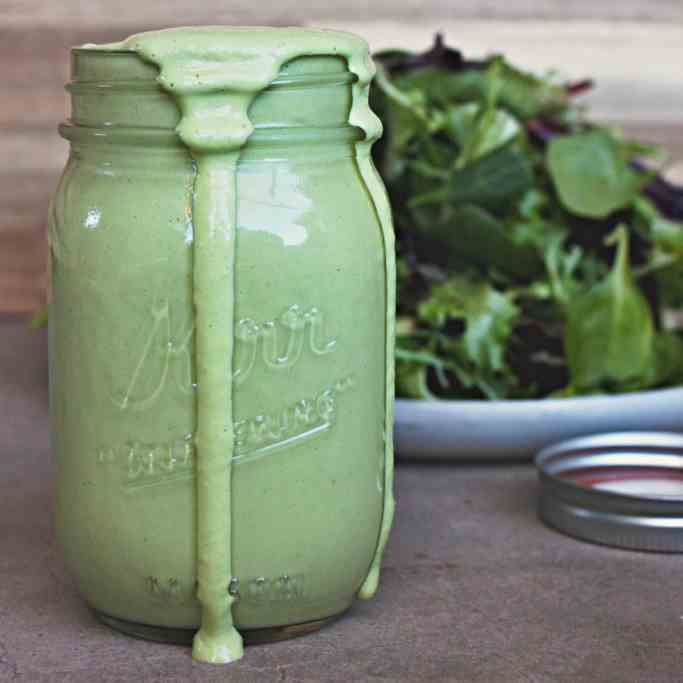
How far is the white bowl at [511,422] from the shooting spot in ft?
3.47

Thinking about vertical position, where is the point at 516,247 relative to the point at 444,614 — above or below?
above

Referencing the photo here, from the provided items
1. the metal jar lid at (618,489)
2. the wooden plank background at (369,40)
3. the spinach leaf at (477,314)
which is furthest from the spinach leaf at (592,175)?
the wooden plank background at (369,40)

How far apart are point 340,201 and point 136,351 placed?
0.13m

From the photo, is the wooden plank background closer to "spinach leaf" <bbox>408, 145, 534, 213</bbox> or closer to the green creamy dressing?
"spinach leaf" <bbox>408, 145, 534, 213</bbox>

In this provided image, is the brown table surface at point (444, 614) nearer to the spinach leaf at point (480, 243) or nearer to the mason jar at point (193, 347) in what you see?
the mason jar at point (193, 347)

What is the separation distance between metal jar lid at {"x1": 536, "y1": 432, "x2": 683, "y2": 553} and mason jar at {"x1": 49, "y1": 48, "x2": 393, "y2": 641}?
243 millimetres

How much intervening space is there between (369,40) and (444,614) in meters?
0.98

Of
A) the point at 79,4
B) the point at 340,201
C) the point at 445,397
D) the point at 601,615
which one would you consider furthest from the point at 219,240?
the point at 79,4

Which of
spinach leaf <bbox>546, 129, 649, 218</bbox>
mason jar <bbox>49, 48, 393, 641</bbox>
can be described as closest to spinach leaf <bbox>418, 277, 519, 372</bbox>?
spinach leaf <bbox>546, 129, 649, 218</bbox>

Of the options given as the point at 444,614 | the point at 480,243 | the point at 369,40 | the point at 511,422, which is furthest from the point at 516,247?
the point at 369,40

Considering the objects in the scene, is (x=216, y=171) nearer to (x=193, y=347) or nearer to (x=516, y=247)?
(x=193, y=347)

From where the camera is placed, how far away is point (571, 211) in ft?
3.87

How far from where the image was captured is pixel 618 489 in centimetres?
98

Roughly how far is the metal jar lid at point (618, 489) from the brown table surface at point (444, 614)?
0.04 feet
